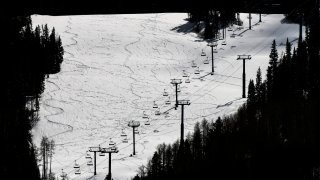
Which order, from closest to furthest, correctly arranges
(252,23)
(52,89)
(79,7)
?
(52,89) → (252,23) → (79,7)

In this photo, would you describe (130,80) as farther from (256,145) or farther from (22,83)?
(256,145)

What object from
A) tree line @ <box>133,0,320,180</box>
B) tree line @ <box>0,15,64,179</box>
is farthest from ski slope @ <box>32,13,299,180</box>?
tree line @ <box>133,0,320,180</box>

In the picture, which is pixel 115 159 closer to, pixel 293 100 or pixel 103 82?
pixel 293 100

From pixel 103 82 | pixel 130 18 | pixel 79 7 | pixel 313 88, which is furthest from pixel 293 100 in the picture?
pixel 79 7

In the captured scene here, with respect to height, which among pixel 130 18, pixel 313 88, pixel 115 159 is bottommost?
pixel 115 159

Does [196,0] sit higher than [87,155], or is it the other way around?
[196,0]

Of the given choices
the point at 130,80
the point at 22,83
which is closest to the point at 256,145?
the point at 130,80

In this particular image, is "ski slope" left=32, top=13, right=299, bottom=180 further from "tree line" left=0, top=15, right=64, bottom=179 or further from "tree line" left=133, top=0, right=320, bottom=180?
"tree line" left=133, top=0, right=320, bottom=180

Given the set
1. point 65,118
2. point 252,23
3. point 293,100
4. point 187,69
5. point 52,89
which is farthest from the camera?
point 252,23
